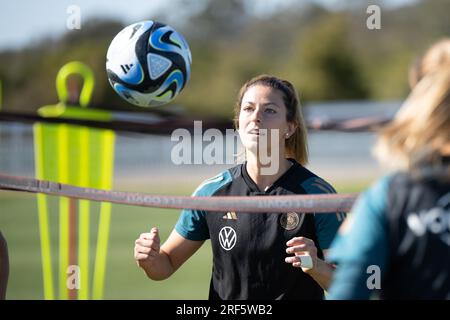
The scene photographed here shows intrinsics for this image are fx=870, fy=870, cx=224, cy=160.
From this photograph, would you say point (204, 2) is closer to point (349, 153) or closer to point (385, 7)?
point (385, 7)

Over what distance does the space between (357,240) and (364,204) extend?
10 centimetres

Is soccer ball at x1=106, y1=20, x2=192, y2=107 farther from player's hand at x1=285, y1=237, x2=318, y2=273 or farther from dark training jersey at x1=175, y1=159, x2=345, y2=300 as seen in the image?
player's hand at x1=285, y1=237, x2=318, y2=273

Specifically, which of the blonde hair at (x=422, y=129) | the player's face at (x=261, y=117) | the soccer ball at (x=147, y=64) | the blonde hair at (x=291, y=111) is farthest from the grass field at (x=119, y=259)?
the blonde hair at (x=422, y=129)

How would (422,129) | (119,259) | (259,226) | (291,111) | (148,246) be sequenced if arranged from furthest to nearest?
(119,259) → (291,111) → (259,226) → (148,246) → (422,129)

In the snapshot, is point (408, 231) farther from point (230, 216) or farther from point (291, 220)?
point (230, 216)

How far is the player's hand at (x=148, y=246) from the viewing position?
3.99 m

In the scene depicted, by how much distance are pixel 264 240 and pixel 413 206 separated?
1718 millimetres

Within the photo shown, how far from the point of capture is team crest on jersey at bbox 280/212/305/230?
160 inches

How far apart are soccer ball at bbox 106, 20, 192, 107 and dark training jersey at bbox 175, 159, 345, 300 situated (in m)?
0.83

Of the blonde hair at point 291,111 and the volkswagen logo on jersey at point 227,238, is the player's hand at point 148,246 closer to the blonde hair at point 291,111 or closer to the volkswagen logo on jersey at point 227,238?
the volkswagen logo on jersey at point 227,238

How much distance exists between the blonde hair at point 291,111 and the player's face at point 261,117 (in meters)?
0.03

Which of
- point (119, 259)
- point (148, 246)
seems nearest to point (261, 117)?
point (148, 246)

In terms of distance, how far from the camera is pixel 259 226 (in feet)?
13.5
